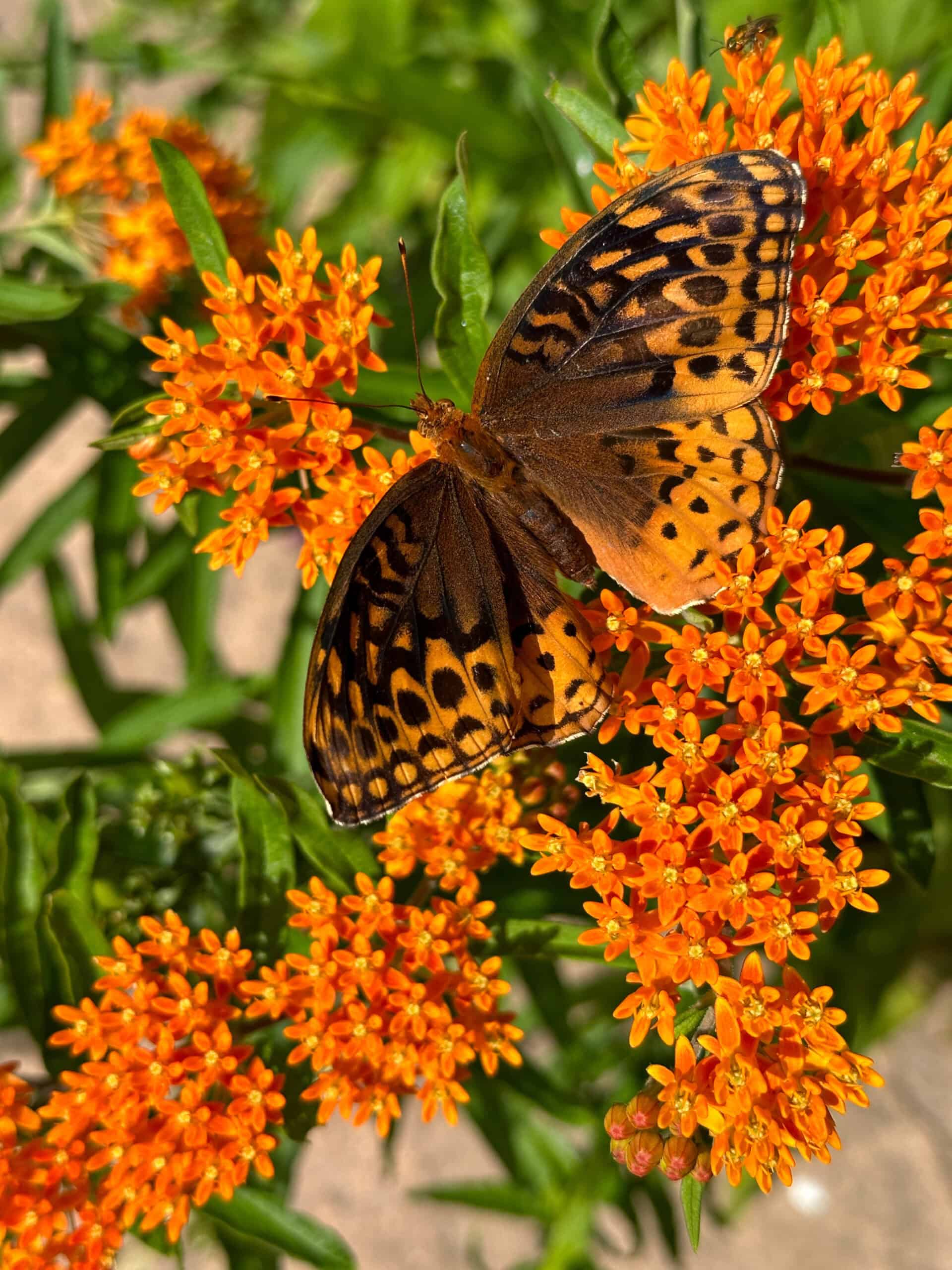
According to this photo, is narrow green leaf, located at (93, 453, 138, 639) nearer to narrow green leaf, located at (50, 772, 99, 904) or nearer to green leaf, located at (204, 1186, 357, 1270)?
narrow green leaf, located at (50, 772, 99, 904)

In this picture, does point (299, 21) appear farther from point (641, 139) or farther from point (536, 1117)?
point (536, 1117)

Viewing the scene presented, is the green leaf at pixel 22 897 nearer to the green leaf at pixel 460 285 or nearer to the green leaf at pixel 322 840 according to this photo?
the green leaf at pixel 322 840

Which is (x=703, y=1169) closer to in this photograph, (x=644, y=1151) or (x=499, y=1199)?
(x=644, y=1151)

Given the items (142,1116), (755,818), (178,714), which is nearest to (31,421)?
(178,714)

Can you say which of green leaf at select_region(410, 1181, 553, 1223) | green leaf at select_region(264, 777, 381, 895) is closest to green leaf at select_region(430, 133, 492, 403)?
green leaf at select_region(264, 777, 381, 895)

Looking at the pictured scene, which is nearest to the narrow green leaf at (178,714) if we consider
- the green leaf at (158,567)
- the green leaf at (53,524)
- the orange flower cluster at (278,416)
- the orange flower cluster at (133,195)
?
the green leaf at (158,567)
